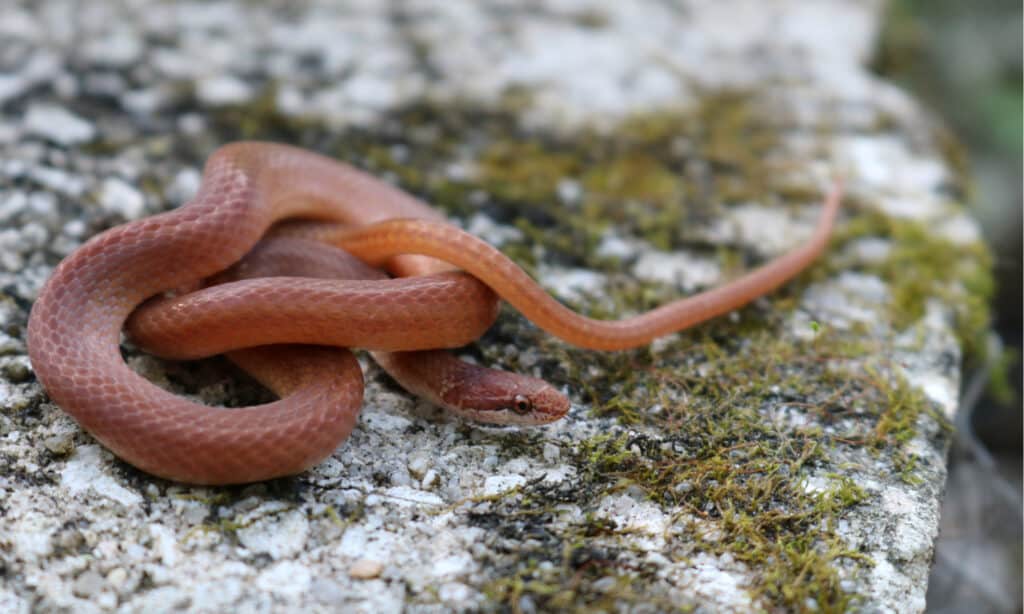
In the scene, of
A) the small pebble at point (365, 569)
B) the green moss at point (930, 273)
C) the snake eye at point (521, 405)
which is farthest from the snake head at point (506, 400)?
the green moss at point (930, 273)

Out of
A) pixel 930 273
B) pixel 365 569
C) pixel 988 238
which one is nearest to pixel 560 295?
pixel 365 569

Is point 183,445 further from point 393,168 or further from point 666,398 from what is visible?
point 393,168

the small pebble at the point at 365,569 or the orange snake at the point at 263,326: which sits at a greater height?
the orange snake at the point at 263,326

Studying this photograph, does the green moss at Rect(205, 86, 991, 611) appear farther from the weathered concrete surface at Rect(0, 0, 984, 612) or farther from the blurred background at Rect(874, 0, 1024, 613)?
the blurred background at Rect(874, 0, 1024, 613)

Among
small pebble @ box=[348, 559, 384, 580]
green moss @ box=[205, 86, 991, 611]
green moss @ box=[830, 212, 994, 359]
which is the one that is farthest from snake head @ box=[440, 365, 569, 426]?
green moss @ box=[830, 212, 994, 359]

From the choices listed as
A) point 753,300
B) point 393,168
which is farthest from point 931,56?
point 393,168

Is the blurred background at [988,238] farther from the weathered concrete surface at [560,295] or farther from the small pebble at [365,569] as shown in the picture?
the small pebble at [365,569]
